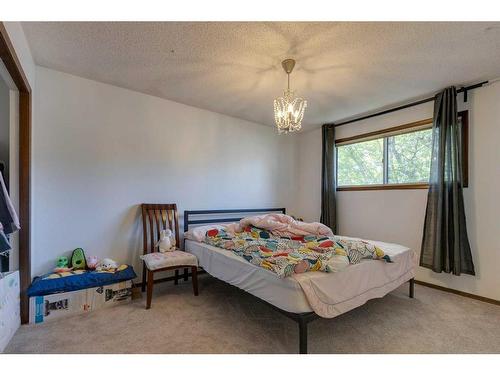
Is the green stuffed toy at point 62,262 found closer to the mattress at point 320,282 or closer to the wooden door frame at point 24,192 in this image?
the wooden door frame at point 24,192

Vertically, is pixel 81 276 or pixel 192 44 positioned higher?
pixel 192 44

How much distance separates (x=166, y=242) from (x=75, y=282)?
98cm

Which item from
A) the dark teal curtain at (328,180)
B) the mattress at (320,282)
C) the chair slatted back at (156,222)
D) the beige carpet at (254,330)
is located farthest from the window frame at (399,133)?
the chair slatted back at (156,222)

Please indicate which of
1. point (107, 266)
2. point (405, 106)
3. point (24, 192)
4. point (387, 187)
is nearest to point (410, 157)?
point (387, 187)

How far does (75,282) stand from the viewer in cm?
237

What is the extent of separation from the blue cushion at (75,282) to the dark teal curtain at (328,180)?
309cm

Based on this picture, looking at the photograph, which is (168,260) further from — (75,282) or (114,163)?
→ (114,163)

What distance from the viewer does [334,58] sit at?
2340mm

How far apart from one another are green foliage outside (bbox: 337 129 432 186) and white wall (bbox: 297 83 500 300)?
0.21 meters

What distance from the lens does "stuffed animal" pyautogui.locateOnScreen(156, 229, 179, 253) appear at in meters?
3.08
